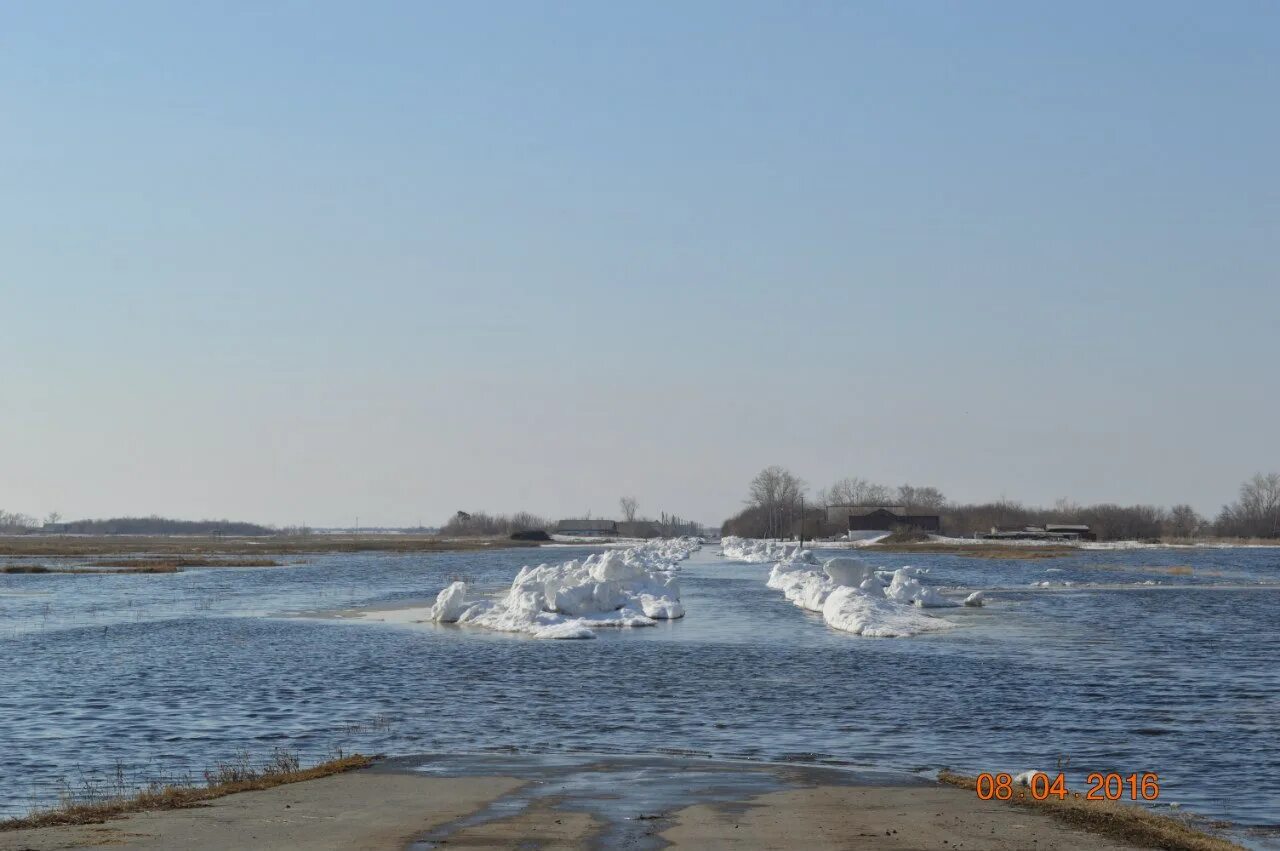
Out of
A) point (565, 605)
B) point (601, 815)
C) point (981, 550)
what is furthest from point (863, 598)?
point (981, 550)

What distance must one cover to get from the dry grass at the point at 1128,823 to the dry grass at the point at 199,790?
9021mm

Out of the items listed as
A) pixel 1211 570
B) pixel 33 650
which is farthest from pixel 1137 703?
pixel 1211 570

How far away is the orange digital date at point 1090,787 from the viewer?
15.4 metres

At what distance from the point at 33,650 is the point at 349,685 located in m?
→ 14.4

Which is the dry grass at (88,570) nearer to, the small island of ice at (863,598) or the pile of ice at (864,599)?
the small island of ice at (863,598)

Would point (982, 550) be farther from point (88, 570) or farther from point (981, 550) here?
point (88, 570)

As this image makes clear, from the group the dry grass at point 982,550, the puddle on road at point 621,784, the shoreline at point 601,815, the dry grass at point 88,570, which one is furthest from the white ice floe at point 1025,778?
the dry grass at point 982,550

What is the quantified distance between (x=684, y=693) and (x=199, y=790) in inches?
470

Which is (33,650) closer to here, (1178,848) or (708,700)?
(708,700)

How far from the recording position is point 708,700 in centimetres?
2502

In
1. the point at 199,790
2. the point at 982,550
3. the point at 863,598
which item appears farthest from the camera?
the point at 982,550

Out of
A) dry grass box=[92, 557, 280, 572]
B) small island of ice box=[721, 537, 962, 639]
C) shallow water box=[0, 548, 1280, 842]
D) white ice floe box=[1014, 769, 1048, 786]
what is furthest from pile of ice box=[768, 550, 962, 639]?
dry grass box=[92, 557, 280, 572]

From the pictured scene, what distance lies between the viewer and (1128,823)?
13.5 meters

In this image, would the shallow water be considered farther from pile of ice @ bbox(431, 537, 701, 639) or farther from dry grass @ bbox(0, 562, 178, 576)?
dry grass @ bbox(0, 562, 178, 576)
